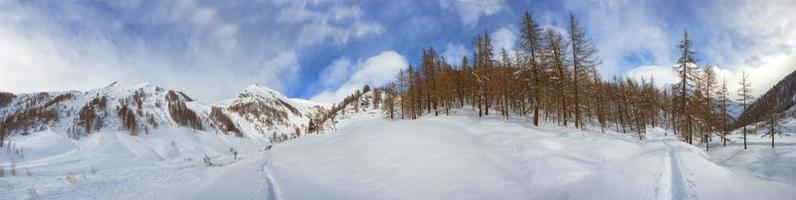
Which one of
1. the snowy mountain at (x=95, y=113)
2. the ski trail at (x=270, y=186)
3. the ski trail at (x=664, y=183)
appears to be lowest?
the ski trail at (x=270, y=186)

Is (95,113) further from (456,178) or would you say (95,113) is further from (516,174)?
(516,174)

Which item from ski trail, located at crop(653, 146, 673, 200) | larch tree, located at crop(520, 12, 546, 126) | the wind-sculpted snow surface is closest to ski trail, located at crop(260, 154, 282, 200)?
the wind-sculpted snow surface

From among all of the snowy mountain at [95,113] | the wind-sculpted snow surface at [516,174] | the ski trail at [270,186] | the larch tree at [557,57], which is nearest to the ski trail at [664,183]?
the wind-sculpted snow surface at [516,174]

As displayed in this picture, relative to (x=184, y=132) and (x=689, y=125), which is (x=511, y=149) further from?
(x=184, y=132)

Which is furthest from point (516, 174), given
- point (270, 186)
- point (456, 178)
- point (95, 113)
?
point (95, 113)

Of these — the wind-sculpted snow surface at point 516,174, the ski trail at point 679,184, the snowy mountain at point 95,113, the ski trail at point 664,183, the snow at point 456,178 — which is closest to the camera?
the ski trail at point 664,183

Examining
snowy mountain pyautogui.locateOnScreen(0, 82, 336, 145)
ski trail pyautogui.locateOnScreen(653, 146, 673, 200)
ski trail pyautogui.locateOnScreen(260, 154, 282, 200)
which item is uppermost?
snowy mountain pyautogui.locateOnScreen(0, 82, 336, 145)

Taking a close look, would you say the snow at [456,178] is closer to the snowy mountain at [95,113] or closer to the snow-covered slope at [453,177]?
the snow-covered slope at [453,177]

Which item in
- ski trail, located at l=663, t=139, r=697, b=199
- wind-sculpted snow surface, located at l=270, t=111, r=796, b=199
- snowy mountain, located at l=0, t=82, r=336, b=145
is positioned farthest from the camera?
snowy mountain, located at l=0, t=82, r=336, b=145

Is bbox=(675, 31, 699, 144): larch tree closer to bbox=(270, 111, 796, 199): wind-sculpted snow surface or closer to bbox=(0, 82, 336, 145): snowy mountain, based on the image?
bbox=(270, 111, 796, 199): wind-sculpted snow surface

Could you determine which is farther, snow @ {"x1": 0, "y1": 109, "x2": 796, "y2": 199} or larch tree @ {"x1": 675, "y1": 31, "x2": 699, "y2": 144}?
larch tree @ {"x1": 675, "y1": 31, "x2": 699, "y2": 144}

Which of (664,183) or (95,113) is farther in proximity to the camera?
(95,113)

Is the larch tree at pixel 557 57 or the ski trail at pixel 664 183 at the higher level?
the larch tree at pixel 557 57

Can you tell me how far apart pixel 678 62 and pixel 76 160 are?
200 ft
